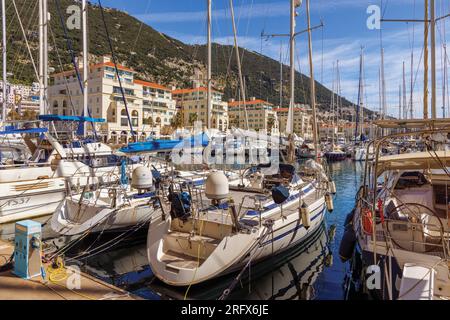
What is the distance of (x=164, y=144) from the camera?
14062 millimetres

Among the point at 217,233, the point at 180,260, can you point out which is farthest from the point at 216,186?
the point at 180,260

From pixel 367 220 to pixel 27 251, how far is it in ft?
21.0

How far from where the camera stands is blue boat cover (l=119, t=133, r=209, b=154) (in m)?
13.0

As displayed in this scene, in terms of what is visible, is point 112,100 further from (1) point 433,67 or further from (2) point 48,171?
(1) point 433,67

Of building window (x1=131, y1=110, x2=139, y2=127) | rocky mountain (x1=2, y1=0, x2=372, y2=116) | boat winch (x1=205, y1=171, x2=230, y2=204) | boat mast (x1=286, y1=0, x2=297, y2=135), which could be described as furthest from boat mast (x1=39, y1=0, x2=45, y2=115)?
rocky mountain (x1=2, y1=0, x2=372, y2=116)

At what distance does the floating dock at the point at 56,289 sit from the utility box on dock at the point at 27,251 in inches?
4.9

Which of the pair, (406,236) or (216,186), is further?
(216,186)

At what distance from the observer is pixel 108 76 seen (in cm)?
6012

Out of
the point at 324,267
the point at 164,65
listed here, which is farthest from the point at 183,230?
the point at 164,65

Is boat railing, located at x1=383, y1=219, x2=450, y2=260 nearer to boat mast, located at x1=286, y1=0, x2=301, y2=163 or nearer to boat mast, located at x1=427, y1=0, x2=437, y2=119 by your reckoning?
boat mast, located at x1=286, y1=0, x2=301, y2=163

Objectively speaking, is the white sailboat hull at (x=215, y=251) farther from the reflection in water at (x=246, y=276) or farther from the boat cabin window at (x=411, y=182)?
the boat cabin window at (x=411, y=182)

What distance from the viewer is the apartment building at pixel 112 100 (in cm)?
5866

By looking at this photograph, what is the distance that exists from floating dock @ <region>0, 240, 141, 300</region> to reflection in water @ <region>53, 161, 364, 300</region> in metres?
1.40
